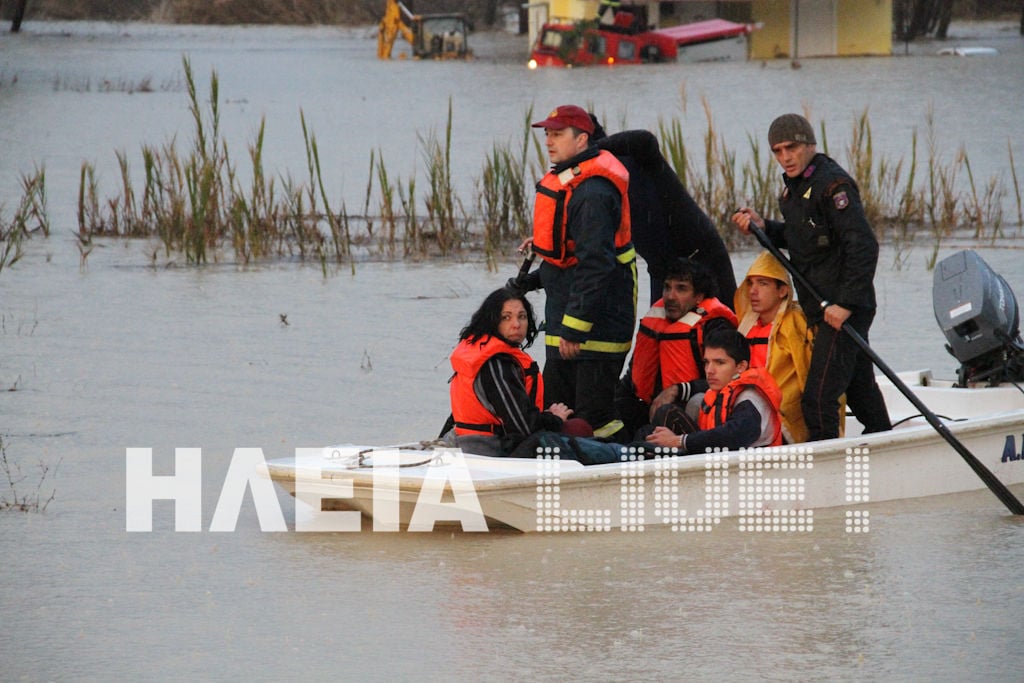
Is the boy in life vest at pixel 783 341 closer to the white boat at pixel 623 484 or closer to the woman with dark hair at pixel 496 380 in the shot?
the white boat at pixel 623 484

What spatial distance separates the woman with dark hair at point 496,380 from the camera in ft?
16.9

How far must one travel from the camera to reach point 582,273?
5.40 m

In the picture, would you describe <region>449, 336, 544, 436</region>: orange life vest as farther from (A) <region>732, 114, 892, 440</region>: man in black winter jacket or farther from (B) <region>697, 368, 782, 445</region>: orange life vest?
(A) <region>732, 114, 892, 440</region>: man in black winter jacket

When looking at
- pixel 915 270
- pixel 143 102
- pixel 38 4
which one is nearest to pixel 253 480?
pixel 915 270

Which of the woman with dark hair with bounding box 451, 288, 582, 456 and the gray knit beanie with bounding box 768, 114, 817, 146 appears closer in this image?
the woman with dark hair with bounding box 451, 288, 582, 456

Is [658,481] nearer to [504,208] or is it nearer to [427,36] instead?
[504,208]

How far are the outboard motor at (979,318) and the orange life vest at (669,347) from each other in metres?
1.07

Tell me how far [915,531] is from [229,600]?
2.27 metres

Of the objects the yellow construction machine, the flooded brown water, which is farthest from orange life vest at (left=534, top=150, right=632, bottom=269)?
the yellow construction machine

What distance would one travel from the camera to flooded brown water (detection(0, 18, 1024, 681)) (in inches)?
163

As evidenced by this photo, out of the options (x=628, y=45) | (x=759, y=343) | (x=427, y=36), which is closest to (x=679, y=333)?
(x=759, y=343)

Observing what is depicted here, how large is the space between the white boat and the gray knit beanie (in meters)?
1.02

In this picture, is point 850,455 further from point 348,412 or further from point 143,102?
point 143,102

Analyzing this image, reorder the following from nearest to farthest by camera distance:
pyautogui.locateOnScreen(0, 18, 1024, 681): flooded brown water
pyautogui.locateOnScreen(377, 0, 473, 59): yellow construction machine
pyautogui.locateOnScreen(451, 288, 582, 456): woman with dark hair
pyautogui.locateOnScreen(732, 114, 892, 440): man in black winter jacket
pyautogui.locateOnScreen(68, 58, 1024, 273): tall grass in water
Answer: pyautogui.locateOnScreen(0, 18, 1024, 681): flooded brown water
pyautogui.locateOnScreen(451, 288, 582, 456): woman with dark hair
pyautogui.locateOnScreen(732, 114, 892, 440): man in black winter jacket
pyautogui.locateOnScreen(68, 58, 1024, 273): tall grass in water
pyautogui.locateOnScreen(377, 0, 473, 59): yellow construction machine
